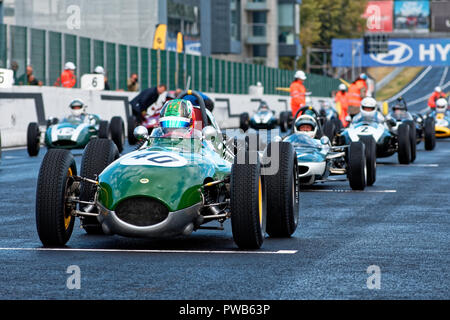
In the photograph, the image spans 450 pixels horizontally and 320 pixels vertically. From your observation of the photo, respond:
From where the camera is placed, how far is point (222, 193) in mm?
10406

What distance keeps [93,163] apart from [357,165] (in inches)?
238

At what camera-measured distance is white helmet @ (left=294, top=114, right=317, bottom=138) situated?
17.7 meters

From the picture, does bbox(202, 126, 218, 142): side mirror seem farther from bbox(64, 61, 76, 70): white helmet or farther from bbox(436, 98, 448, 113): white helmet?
bbox(436, 98, 448, 113): white helmet

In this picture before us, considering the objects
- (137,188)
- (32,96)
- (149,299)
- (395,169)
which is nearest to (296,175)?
(137,188)

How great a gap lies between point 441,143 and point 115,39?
Answer: 107 feet

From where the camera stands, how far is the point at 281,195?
10555mm

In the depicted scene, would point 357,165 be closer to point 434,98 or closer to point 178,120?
point 178,120

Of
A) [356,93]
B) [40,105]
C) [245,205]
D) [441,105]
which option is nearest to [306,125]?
[245,205]

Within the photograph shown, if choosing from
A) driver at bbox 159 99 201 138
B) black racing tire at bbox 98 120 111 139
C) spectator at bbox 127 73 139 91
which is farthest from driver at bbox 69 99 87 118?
driver at bbox 159 99 201 138

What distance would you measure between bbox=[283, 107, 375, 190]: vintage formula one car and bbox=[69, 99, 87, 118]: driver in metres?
9.10

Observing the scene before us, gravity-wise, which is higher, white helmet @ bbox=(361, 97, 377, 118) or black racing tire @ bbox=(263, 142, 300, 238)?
white helmet @ bbox=(361, 97, 377, 118)

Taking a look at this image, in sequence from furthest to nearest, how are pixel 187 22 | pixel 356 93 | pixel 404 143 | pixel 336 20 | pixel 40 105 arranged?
pixel 336 20 → pixel 187 22 → pixel 356 93 → pixel 40 105 → pixel 404 143

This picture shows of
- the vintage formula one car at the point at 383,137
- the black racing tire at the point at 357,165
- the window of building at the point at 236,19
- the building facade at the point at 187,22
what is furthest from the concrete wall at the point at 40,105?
the window of building at the point at 236,19
